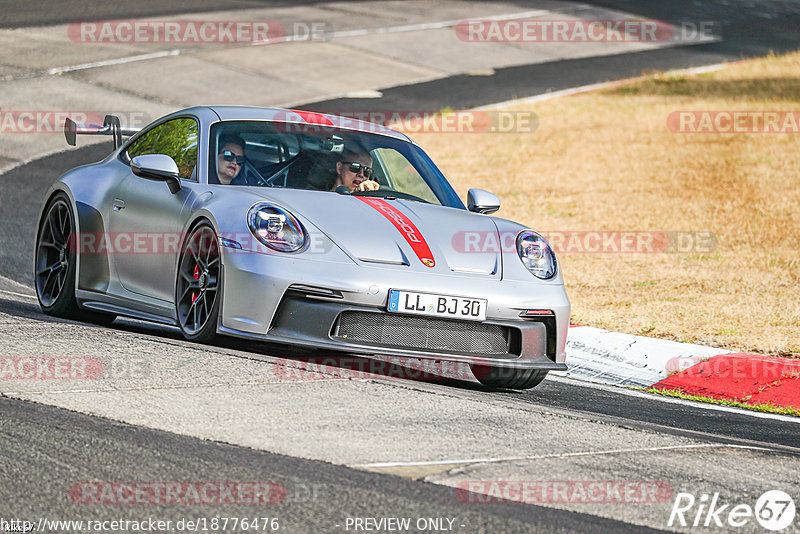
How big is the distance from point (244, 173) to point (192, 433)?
254 cm

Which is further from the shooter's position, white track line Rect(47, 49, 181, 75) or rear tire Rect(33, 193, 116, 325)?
white track line Rect(47, 49, 181, 75)

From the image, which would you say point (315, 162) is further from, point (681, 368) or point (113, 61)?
point (113, 61)

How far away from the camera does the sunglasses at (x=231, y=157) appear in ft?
22.1

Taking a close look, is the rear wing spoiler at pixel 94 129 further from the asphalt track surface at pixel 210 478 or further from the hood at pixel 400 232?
the asphalt track surface at pixel 210 478

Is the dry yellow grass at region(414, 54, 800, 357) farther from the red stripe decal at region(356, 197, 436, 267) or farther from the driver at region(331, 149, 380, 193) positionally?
the red stripe decal at region(356, 197, 436, 267)

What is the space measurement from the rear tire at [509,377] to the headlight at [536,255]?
518mm

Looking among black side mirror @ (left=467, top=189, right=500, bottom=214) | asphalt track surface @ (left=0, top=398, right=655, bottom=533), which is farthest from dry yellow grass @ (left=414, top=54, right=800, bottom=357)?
asphalt track surface @ (left=0, top=398, right=655, bottom=533)

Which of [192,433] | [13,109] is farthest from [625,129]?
[192,433]

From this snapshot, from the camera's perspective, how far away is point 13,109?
682 inches

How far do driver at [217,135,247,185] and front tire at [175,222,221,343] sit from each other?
49 centimetres

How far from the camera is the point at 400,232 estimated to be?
6148mm

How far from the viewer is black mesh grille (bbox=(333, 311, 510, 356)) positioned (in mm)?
5766

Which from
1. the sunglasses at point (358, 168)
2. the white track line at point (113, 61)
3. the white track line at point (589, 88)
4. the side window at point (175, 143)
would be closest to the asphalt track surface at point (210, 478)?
the side window at point (175, 143)

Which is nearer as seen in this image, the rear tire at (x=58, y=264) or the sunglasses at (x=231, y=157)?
the sunglasses at (x=231, y=157)
